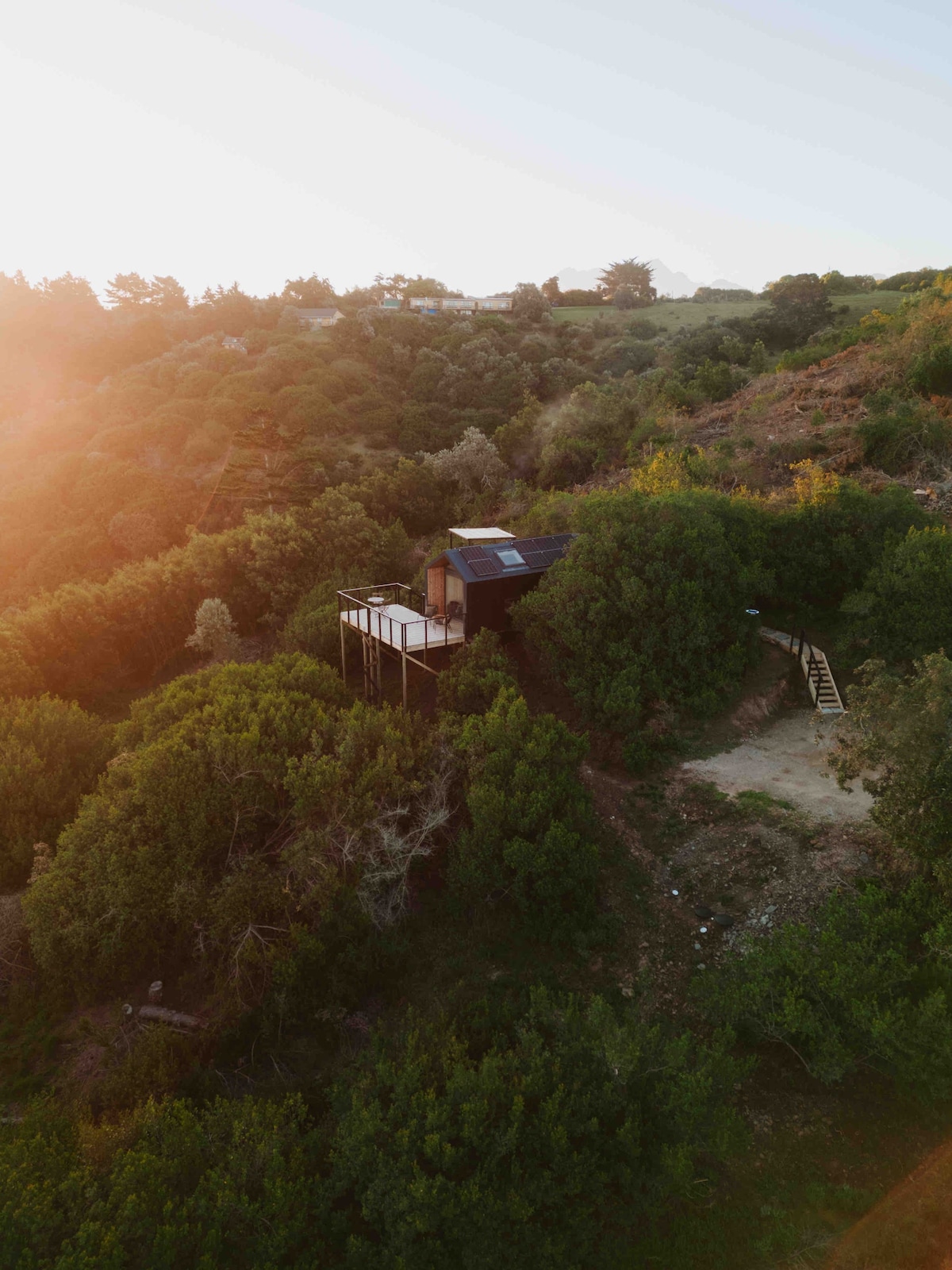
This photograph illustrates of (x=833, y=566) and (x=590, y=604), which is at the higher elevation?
(x=833, y=566)

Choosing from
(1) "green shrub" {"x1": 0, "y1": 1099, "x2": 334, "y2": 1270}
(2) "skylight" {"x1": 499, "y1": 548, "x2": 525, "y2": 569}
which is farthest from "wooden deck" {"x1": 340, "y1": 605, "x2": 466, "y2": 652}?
(1) "green shrub" {"x1": 0, "y1": 1099, "x2": 334, "y2": 1270}

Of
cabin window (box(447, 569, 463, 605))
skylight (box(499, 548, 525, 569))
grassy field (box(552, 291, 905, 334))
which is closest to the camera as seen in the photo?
cabin window (box(447, 569, 463, 605))

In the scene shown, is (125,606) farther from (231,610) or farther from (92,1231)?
(92,1231)

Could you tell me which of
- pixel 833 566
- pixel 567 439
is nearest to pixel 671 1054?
pixel 833 566

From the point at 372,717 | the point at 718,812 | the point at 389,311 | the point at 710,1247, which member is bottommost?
the point at 710,1247

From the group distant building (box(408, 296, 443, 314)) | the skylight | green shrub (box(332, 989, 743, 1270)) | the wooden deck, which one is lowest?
green shrub (box(332, 989, 743, 1270))

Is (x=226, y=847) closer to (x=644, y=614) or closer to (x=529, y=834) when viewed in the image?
(x=529, y=834)

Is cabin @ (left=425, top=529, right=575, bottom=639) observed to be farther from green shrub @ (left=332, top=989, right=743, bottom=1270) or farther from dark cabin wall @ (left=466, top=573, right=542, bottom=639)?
green shrub @ (left=332, top=989, right=743, bottom=1270)
